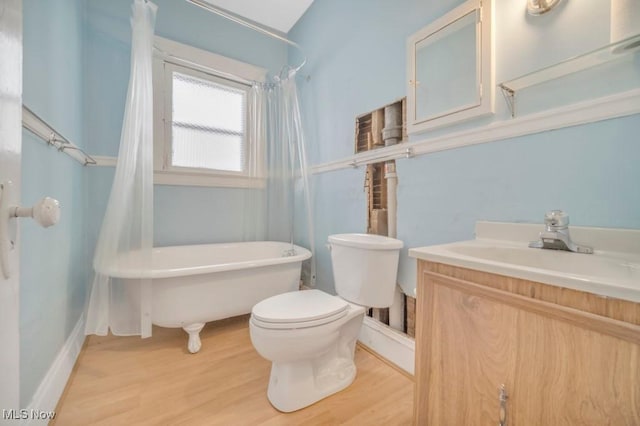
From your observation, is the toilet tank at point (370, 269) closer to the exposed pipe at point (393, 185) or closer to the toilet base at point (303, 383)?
the exposed pipe at point (393, 185)

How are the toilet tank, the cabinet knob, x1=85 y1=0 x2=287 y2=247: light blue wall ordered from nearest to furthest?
the cabinet knob → the toilet tank → x1=85 y1=0 x2=287 y2=247: light blue wall

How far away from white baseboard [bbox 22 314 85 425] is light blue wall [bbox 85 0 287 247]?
80 centimetres

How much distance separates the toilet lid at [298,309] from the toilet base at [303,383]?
0.25 meters

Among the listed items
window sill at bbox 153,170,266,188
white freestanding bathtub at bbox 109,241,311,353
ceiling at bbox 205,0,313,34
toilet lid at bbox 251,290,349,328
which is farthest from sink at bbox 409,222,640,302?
ceiling at bbox 205,0,313,34

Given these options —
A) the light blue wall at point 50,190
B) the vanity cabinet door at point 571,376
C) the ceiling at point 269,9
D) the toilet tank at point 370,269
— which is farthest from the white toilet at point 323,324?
the ceiling at point 269,9

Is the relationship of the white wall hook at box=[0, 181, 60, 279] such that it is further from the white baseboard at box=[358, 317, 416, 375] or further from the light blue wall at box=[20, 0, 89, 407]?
the white baseboard at box=[358, 317, 416, 375]

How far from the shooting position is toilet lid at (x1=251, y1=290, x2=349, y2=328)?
1.15 metres

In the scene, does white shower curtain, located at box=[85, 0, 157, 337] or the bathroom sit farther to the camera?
white shower curtain, located at box=[85, 0, 157, 337]

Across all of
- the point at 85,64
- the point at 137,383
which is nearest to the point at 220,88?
the point at 85,64

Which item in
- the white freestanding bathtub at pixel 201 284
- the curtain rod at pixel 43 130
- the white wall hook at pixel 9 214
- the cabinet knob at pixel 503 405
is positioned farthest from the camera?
the white freestanding bathtub at pixel 201 284

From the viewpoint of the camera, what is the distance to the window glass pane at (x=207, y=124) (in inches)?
92.4

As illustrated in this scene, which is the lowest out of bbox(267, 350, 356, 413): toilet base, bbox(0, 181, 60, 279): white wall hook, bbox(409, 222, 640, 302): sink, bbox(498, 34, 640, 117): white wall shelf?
bbox(267, 350, 356, 413): toilet base

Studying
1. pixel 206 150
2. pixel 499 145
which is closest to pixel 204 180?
pixel 206 150

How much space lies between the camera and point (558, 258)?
857 millimetres
